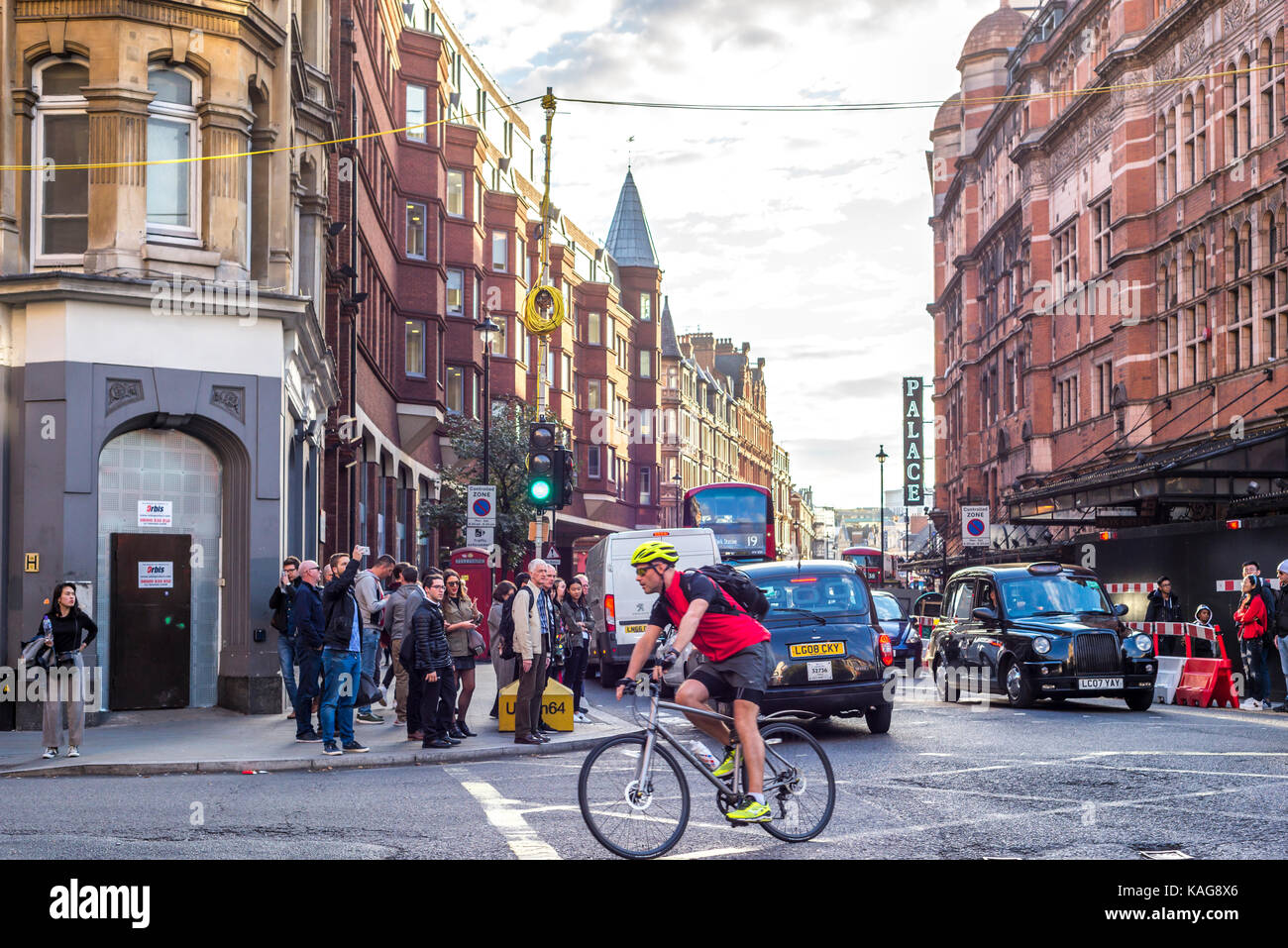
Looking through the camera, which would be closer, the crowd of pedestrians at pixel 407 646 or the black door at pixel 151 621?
the crowd of pedestrians at pixel 407 646

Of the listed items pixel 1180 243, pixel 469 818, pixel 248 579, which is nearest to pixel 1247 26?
pixel 1180 243

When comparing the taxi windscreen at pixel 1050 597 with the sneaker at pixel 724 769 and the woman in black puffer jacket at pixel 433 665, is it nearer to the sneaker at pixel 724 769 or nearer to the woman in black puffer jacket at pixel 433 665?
the woman in black puffer jacket at pixel 433 665

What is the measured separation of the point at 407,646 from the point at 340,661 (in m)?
0.86

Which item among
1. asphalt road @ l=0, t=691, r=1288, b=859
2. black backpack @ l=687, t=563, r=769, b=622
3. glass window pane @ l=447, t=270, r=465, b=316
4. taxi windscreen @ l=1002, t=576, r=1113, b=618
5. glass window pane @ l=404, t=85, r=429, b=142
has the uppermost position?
glass window pane @ l=404, t=85, r=429, b=142

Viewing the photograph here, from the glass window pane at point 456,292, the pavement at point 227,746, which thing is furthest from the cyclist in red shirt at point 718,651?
the glass window pane at point 456,292

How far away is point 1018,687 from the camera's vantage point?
19.5 metres

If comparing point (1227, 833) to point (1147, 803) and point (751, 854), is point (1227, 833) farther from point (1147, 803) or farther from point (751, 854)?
point (751, 854)

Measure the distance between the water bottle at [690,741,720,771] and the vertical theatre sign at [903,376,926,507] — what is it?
71.8 meters

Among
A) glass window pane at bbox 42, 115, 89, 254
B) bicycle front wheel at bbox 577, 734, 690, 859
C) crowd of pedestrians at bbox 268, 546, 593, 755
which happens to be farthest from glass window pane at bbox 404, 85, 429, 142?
bicycle front wheel at bbox 577, 734, 690, 859

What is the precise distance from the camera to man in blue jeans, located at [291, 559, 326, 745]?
16516 millimetres

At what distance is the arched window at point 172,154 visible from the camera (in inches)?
783

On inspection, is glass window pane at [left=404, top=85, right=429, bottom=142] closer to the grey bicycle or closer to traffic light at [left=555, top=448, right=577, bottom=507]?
traffic light at [left=555, top=448, right=577, bottom=507]

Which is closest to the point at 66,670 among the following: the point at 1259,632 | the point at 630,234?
the point at 1259,632

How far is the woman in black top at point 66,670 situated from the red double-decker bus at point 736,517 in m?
26.1
